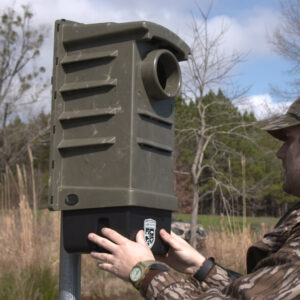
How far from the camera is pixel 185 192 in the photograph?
802 inches

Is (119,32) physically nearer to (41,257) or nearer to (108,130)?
(108,130)

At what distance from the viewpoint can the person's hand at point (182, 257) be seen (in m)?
2.06

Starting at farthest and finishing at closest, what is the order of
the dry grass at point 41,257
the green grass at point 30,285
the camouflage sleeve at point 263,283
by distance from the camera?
1. the dry grass at point 41,257
2. the green grass at point 30,285
3. the camouflage sleeve at point 263,283

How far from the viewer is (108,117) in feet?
6.10

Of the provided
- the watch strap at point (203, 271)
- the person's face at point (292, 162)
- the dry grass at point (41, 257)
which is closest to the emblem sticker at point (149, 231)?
the watch strap at point (203, 271)

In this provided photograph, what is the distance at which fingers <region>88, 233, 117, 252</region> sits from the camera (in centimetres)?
168

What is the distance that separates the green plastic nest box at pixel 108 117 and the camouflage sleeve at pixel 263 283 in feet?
1.15

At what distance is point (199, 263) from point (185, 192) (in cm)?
1835

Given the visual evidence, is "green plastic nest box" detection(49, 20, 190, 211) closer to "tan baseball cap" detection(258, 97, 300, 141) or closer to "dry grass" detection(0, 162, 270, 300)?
"tan baseball cap" detection(258, 97, 300, 141)

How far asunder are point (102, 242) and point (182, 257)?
→ 52 centimetres

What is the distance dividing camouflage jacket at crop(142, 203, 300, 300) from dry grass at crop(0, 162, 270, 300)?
110 inches

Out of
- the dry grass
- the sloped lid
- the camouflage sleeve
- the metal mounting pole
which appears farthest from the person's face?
the dry grass

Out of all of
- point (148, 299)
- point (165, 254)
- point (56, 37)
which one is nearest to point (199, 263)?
point (165, 254)

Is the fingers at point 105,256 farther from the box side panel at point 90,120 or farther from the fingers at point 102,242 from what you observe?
the box side panel at point 90,120
